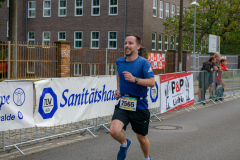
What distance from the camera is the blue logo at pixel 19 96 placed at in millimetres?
7121

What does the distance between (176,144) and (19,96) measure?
10.1 ft

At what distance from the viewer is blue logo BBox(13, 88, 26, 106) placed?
23.4ft

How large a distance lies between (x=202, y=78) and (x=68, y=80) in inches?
326

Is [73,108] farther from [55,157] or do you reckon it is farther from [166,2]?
[166,2]

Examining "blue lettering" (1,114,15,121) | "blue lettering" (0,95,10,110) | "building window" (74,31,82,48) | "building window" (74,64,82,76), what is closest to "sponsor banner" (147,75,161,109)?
"blue lettering" (1,114,15,121)

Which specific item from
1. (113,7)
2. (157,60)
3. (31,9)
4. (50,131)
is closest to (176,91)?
(50,131)

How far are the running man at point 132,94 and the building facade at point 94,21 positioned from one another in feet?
105

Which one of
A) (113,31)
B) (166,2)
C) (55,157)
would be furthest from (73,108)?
(166,2)

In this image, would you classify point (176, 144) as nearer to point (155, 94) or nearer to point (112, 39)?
point (155, 94)

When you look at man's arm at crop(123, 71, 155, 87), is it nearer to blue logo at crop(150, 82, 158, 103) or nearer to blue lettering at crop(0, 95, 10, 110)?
blue lettering at crop(0, 95, 10, 110)

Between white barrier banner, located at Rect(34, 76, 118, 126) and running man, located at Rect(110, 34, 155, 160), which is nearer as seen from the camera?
running man, located at Rect(110, 34, 155, 160)

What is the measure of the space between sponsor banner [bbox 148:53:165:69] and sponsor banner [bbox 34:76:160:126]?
14731mm

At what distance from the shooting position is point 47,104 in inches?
308

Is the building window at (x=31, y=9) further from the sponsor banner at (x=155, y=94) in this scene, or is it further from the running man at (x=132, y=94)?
the running man at (x=132, y=94)
